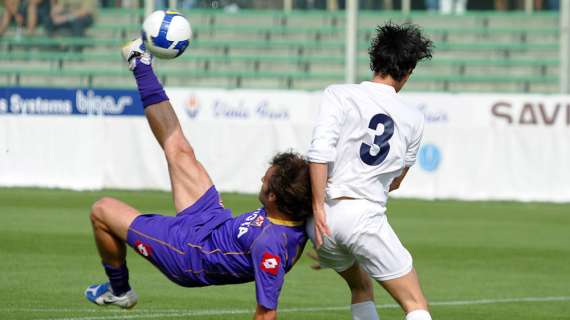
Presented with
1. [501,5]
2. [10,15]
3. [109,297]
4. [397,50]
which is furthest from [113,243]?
[501,5]

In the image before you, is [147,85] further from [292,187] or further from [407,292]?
[407,292]

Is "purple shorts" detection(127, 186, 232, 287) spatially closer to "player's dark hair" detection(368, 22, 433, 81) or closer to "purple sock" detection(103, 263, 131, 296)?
"purple sock" detection(103, 263, 131, 296)

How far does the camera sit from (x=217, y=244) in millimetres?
6988

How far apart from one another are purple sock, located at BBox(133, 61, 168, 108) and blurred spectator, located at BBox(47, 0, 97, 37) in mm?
21521

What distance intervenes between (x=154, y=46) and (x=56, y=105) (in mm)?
15133

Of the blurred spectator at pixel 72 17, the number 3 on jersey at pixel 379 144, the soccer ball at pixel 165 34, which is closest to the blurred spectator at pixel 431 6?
the blurred spectator at pixel 72 17

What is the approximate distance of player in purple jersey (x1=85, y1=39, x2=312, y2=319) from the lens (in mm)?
6688

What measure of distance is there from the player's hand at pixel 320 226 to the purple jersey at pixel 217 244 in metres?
0.18

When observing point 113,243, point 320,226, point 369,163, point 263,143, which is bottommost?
point 263,143

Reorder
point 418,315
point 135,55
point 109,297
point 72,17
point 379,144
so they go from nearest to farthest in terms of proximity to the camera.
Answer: point 418,315, point 379,144, point 109,297, point 135,55, point 72,17

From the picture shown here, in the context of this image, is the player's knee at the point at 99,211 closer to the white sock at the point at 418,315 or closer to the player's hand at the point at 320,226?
the player's hand at the point at 320,226

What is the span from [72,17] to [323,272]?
58.8 ft

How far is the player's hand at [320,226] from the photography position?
659 centimetres

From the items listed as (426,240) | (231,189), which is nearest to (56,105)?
(231,189)
